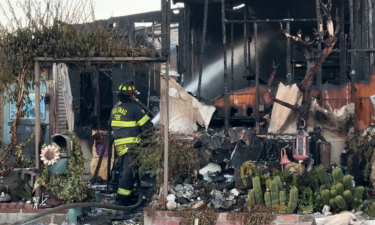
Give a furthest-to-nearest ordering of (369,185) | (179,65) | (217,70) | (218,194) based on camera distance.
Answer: (217,70)
(179,65)
(369,185)
(218,194)

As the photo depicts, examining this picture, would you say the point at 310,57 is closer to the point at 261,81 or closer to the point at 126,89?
the point at 126,89

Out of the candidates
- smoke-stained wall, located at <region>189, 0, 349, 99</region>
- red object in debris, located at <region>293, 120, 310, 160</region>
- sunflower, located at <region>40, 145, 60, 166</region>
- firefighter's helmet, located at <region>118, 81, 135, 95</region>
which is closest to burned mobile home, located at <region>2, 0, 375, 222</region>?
red object in debris, located at <region>293, 120, 310, 160</region>

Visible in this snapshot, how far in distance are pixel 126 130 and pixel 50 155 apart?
53.4 inches

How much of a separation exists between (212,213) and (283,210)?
939 mm

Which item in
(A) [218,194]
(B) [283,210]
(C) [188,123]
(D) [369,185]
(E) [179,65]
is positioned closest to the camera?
(B) [283,210]

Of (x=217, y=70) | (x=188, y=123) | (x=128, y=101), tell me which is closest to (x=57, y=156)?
(x=128, y=101)

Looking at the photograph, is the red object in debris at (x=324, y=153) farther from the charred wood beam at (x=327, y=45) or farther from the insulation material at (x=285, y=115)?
the charred wood beam at (x=327, y=45)

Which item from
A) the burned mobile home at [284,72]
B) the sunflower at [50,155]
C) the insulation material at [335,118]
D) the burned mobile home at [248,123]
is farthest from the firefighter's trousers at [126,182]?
the insulation material at [335,118]

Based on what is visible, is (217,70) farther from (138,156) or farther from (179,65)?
(138,156)

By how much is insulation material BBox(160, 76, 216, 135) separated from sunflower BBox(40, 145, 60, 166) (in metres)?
2.81

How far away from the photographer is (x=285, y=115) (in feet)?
31.8

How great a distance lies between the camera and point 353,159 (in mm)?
8844

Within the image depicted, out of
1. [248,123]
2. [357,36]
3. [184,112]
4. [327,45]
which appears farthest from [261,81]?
[327,45]

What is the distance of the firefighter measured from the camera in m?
8.52
